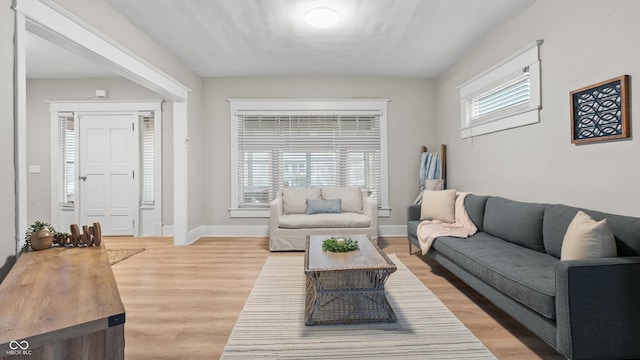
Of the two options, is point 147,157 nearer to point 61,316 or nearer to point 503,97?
point 61,316

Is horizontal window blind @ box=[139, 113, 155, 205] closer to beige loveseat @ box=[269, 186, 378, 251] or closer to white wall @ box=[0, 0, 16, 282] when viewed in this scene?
beige loveseat @ box=[269, 186, 378, 251]

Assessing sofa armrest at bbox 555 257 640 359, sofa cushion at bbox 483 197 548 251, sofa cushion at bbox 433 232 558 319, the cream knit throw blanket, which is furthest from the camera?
the cream knit throw blanket

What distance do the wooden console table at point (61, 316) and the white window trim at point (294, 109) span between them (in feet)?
12.3

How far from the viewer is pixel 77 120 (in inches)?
212

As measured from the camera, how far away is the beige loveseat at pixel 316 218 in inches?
174

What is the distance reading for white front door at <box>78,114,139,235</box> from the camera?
17.8 ft

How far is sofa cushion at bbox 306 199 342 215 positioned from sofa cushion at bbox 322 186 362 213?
17 centimetres

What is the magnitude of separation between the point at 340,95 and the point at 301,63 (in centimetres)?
99

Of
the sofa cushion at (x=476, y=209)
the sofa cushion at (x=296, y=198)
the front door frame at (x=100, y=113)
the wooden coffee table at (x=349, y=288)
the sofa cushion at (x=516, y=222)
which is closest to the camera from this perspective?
the wooden coffee table at (x=349, y=288)

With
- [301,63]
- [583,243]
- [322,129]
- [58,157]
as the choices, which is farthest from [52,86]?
[583,243]

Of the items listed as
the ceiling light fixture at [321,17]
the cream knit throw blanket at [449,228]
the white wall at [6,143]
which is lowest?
the cream knit throw blanket at [449,228]

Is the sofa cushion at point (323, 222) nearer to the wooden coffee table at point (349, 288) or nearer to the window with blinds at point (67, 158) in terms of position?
the wooden coffee table at point (349, 288)

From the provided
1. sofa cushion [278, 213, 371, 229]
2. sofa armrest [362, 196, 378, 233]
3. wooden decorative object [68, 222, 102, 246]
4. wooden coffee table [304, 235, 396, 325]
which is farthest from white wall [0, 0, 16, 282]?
sofa armrest [362, 196, 378, 233]

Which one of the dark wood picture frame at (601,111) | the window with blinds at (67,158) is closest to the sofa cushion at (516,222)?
the dark wood picture frame at (601,111)
